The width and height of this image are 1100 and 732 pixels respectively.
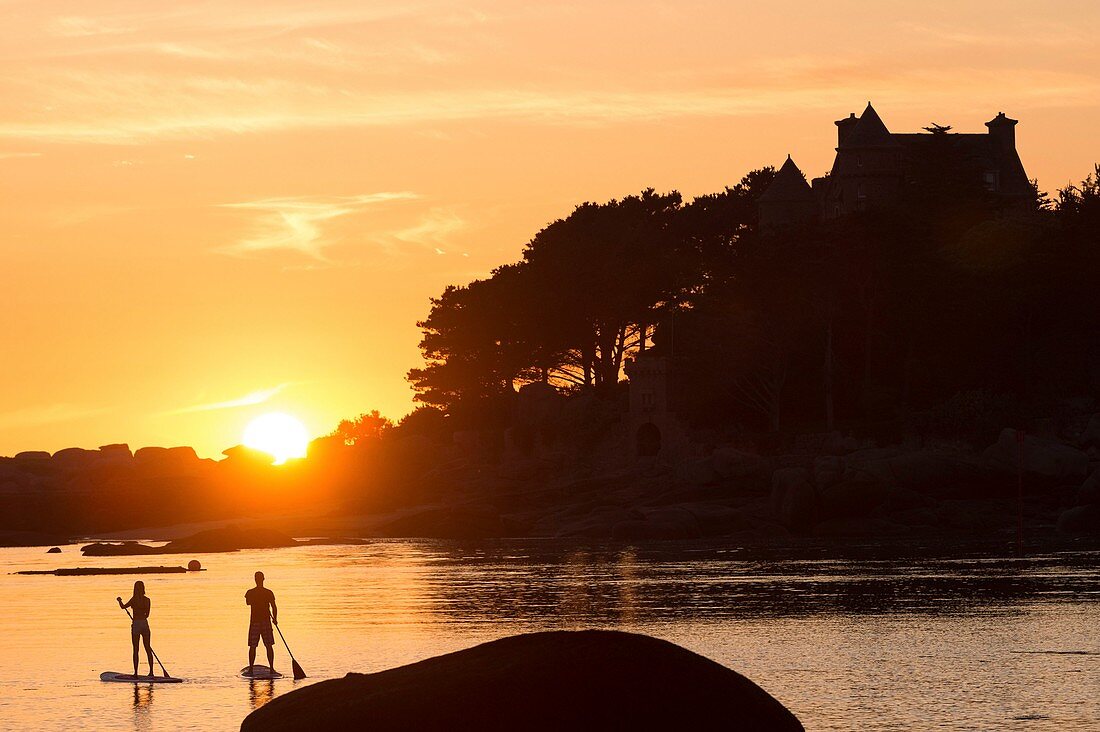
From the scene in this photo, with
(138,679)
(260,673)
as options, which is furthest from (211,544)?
(260,673)

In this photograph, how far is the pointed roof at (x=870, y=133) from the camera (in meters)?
127

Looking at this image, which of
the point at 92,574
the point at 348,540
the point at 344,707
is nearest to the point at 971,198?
the point at 348,540

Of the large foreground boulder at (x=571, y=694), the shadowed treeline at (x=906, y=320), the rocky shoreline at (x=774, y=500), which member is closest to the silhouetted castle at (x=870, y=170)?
the shadowed treeline at (x=906, y=320)

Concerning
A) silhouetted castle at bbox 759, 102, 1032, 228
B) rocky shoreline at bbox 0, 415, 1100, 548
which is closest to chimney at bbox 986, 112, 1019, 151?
silhouetted castle at bbox 759, 102, 1032, 228

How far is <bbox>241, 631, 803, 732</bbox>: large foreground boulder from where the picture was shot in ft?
36.5

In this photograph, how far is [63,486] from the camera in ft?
492

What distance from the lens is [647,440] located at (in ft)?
361

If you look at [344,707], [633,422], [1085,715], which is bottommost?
[1085,715]

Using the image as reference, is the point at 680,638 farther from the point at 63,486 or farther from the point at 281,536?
the point at 63,486

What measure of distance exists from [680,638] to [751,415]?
7340cm

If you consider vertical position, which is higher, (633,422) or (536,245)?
(536,245)

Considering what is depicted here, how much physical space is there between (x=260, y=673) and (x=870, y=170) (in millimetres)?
105253

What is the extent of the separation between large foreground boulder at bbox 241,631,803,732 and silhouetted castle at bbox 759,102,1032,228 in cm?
11033

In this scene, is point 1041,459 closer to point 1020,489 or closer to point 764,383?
point 1020,489
